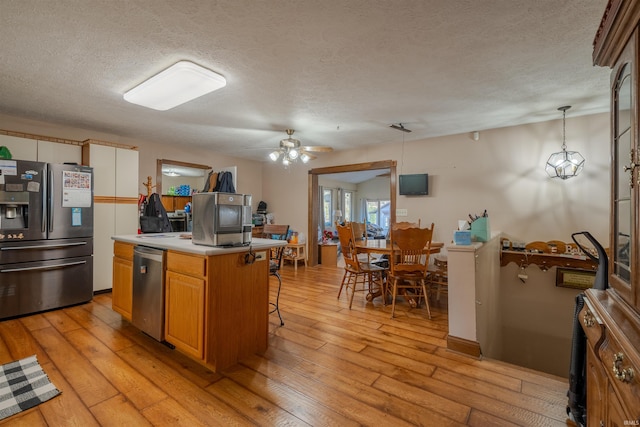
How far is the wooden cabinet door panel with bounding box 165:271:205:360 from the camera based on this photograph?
6.51ft

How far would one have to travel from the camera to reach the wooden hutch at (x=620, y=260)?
859 millimetres

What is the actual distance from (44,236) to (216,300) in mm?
2720

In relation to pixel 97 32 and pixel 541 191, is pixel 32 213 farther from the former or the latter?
pixel 541 191

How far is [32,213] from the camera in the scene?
10.3ft

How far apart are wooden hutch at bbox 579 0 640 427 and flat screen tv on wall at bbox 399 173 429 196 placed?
3.29 metres

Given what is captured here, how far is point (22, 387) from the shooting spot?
1826 mm

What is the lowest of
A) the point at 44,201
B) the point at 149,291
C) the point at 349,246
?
the point at 149,291

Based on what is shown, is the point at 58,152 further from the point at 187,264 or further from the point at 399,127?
the point at 399,127

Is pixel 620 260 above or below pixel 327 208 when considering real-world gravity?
below

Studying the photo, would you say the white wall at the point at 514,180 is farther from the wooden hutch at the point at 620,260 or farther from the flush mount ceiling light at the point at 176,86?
the flush mount ceiling light at the point at 176,86

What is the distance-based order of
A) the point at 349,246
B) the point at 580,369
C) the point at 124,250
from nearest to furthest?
the point at 580,369
the point at 124,250
the point at 349,246

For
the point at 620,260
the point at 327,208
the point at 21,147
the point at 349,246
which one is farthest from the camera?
the point at 327,208

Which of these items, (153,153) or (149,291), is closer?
(149,291)

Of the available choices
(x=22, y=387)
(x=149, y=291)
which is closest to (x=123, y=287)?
(x=149, y=291)
